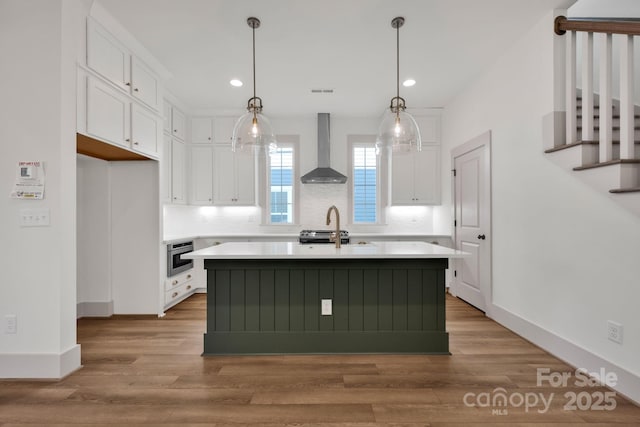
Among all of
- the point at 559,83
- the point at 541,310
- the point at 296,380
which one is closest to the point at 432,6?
the point at 559,83

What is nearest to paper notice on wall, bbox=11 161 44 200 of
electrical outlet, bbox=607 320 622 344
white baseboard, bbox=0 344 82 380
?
white baseboard, bbox=0 344 82 380

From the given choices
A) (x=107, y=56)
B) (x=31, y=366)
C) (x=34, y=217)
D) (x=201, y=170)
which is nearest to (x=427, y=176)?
(x=201, y=170)

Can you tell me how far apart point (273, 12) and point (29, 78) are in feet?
6.13

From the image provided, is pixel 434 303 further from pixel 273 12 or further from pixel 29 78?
pixel 29 78

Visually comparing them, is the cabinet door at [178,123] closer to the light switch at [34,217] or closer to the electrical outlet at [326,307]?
the light switch at [34,217]

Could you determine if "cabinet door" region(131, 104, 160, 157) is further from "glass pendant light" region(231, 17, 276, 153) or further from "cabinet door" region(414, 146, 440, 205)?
"cabinet door" region(414, 146, 440, 205)

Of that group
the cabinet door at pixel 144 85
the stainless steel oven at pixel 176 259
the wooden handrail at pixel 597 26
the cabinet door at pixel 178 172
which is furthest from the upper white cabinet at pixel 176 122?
the wooden handrail at pixel 597 26

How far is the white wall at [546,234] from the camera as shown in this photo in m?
2.05

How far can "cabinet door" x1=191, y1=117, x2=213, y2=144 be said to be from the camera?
4.92 meters

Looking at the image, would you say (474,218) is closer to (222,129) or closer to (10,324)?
(222,129)

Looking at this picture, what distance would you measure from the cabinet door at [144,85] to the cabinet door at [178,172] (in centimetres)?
95

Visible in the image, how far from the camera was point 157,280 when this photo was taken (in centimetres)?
364

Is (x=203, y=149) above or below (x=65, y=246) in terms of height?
above

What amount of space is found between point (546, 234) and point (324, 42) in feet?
8.73
